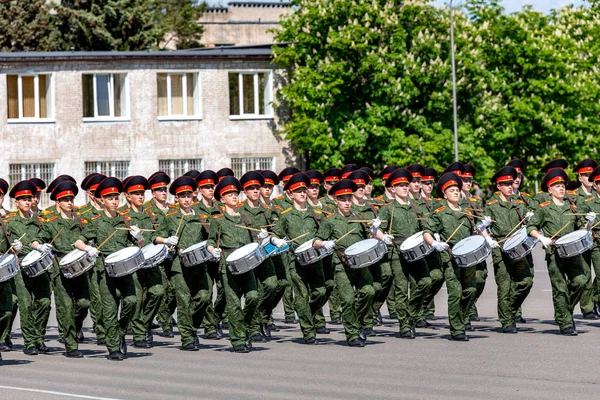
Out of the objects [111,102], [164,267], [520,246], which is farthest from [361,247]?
[111,102]

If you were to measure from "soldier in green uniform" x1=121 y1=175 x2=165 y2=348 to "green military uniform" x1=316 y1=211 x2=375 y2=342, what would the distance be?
2039 mm

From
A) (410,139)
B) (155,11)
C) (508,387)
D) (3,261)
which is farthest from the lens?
(155,11)

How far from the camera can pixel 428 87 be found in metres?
46.5

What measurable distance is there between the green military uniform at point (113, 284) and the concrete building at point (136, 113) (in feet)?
91.6

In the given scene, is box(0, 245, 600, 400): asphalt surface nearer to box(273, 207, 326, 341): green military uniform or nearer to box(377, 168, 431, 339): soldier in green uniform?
box(377, 168, 431, 339): soldier in green uniform

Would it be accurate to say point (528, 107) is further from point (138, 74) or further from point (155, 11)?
point (155, 11)

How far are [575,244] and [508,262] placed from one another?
4.10 feet

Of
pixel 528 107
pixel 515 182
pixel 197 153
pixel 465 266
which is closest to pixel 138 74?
pixel 197 153

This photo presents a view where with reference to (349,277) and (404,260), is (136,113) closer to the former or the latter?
(404,260)

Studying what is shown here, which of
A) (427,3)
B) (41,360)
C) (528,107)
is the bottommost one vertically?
(41,360)

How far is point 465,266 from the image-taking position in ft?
53.4

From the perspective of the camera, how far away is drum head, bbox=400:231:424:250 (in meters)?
16.9

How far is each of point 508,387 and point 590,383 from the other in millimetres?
775

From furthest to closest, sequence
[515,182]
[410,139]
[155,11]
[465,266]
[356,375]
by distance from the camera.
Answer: [155,11] → [410,139] → [515,182] → [465,266] → [356,375]
